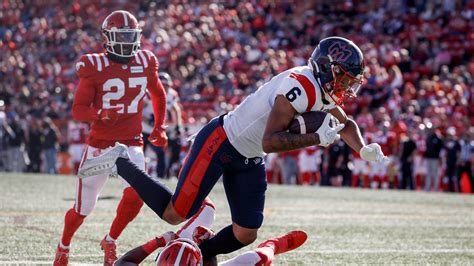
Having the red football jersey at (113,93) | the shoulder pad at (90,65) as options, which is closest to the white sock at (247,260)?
the red football jersey at (113,93)

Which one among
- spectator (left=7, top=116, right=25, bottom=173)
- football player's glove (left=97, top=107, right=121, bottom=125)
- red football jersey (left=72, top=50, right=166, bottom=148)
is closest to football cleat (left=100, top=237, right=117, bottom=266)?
red football jersey (left=72, top=50, right=166, bottom=148)

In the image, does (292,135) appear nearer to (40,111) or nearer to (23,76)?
(40,111)

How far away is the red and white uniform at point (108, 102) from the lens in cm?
667

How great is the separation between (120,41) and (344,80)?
6.15 ft

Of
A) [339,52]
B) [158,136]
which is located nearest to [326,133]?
[339,52]

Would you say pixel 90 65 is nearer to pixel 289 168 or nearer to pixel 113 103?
pixel 113 103

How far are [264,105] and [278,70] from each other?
58.6ft

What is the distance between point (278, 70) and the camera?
23.4 metres

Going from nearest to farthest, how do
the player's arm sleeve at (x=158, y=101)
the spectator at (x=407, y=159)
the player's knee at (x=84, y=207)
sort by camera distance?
the player's knee at (x=84, y=207) → the player's arm sleeve at (x=158, y=101) → the spectator at (x=407, y=159)

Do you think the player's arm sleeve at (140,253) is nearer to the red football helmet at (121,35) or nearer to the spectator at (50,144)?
the red football helmet at (121,35)

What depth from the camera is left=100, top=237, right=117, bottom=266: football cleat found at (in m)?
6.50

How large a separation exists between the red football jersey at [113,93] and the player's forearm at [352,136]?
1.56 metres

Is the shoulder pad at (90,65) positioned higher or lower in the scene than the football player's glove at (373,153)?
higher

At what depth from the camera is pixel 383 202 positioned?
559 inches
